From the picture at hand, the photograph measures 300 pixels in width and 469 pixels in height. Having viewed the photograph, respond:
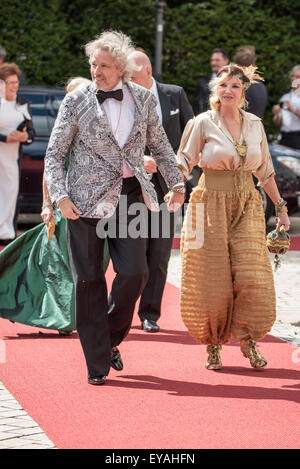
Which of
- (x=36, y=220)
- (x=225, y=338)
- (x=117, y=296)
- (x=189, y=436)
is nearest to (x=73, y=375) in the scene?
(x=117, y=296)

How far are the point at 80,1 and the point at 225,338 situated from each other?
1368cm

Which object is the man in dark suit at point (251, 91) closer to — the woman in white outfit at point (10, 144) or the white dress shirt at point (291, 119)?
the woman in white outfit at point (10, 144)

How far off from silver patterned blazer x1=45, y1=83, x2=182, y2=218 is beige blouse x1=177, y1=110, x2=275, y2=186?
0.61 metres

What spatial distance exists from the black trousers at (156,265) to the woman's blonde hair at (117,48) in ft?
6.77

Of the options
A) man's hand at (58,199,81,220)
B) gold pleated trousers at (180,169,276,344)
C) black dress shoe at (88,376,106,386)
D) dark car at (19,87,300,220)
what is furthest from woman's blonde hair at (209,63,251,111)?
dark car at (19,87,300,220)

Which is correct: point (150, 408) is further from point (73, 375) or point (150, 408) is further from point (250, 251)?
point (250, 251)

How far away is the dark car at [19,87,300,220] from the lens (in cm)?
1384

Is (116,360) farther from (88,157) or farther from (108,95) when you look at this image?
(108,95)

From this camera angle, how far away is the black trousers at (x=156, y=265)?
8109mm

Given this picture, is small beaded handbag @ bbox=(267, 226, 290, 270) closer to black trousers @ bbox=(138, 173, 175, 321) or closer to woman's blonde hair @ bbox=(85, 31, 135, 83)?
black trousers @ bbox=(138, 173, 175, 321)

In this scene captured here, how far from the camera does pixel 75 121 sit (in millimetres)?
6039

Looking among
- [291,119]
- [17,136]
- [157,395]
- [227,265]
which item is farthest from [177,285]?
[291,119]

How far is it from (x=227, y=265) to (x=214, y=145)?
0.75 meters

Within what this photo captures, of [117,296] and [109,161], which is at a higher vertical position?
[109,161]
